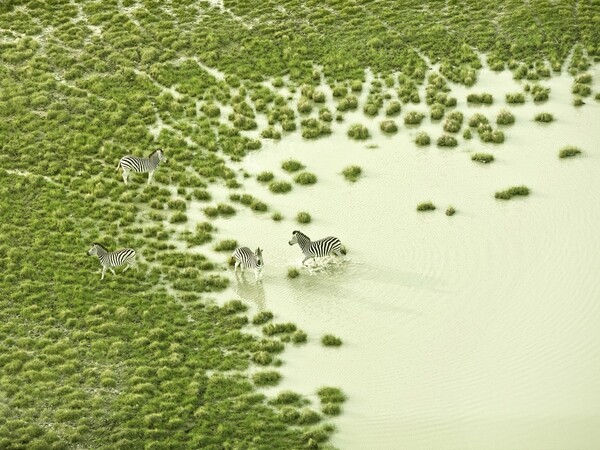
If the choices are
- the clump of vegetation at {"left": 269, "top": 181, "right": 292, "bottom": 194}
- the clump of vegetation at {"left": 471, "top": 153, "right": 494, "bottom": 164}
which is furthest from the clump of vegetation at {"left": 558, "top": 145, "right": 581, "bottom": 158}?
the clump of vegetation at {"left": 269, "top": 181, "right": 292, "bottom": 194}

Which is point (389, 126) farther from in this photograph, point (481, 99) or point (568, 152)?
point (568, 152)

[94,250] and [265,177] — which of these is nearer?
[94,250]

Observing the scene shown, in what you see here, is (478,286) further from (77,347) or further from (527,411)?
(77,347)

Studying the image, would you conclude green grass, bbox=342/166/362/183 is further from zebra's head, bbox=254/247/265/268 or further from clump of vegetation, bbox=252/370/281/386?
clump of vegetation, bbox=252/370/281/386

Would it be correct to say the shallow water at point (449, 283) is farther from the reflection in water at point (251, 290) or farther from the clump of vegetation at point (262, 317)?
the clump of vegetation at point (262, 317)

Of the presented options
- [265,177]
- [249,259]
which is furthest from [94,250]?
[265,177]

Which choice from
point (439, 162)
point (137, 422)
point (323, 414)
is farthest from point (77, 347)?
point (439, 162)
